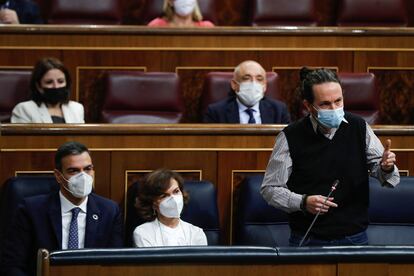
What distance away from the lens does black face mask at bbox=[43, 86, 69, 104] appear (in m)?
2.52

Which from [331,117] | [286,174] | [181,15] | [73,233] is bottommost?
[73,233]

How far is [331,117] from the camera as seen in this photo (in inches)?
68.5

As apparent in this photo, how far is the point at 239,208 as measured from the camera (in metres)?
2.11

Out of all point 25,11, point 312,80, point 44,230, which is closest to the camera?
point 312,80

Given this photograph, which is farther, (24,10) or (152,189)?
(24,10)

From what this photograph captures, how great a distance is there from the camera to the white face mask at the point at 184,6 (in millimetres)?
2965

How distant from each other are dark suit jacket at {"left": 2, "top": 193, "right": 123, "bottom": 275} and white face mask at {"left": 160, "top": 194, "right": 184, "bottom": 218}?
90 millimetres

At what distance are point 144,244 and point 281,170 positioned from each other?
32 centimetres

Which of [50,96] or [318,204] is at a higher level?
[50,96]

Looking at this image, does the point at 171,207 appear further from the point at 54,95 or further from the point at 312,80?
the point at 54,95

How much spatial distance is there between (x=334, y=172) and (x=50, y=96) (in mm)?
990

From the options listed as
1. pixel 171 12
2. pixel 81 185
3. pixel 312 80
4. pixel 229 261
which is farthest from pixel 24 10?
pixel 229 261

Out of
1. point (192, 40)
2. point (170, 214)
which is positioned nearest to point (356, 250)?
point (170, 214)

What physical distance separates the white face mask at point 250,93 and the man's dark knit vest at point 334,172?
2.56 feet
